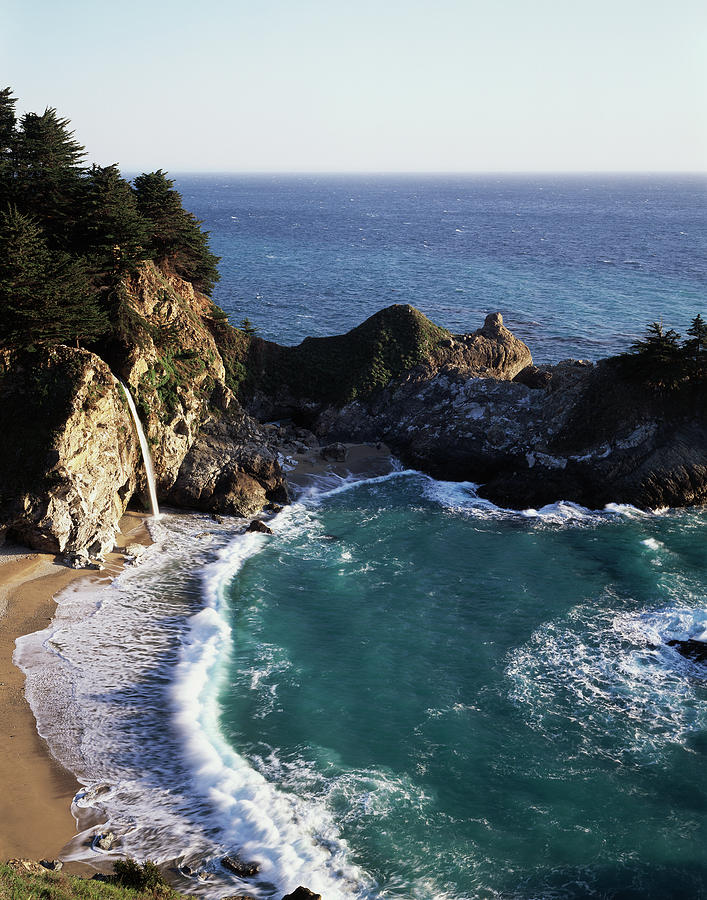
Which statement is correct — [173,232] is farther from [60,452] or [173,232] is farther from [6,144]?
[60,452]

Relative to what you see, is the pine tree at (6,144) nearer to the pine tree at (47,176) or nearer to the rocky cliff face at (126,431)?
the pine tree at (47,176)

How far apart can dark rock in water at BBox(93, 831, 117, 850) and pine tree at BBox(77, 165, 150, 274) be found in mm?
27634

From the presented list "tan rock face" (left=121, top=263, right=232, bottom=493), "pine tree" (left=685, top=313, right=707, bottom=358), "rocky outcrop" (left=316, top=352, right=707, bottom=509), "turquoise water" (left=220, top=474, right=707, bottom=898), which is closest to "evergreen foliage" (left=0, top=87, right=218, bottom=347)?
"tan rock face" (left=121, top=263, right=232, bottom=493)

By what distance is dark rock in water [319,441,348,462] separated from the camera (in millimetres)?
44406

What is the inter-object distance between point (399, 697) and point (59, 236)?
28.7 meters

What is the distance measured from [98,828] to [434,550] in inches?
780

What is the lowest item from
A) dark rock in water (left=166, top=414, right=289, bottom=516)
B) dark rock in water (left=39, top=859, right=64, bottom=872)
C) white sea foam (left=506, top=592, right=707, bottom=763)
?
dark rock in water (left=39, top=859, right=64, bottom=872)

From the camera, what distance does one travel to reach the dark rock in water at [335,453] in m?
44.4

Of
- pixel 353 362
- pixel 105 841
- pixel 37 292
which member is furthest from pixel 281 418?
pixel 105 841

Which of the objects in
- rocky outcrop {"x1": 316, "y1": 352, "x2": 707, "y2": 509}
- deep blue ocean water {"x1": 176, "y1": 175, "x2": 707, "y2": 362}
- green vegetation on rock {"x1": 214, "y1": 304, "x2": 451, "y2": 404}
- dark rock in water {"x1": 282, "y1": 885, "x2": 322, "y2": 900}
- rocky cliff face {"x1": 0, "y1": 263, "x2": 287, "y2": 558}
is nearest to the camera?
dark rock in water {"x1": 282, "y1": 885, "x2": 322, "y2": 900}

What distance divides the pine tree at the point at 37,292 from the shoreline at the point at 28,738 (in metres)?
10.1

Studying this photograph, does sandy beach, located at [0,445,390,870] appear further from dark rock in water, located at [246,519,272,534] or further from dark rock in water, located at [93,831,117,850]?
dark rock in water, located at [246,519,272,534]

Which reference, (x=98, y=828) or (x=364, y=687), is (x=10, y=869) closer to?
(x=98, y=828)

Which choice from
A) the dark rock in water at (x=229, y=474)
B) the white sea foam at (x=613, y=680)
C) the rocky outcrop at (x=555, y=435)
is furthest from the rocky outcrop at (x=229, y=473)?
the white sea foam at (x=613, y=680)
